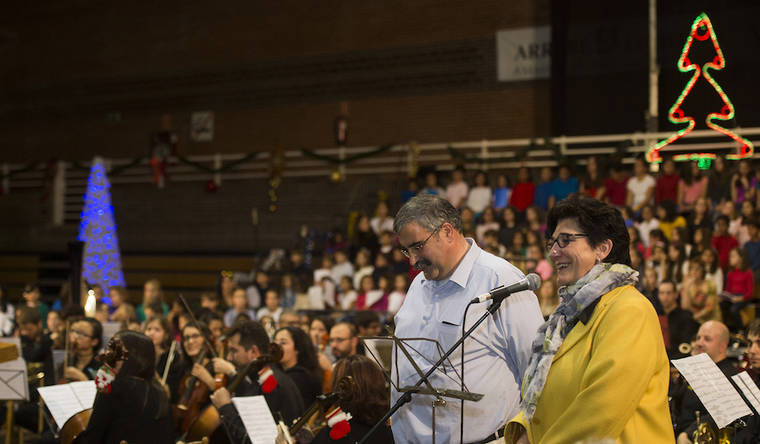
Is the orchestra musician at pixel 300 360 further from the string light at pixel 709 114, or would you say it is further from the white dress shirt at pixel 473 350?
the string light at pixel 709 114

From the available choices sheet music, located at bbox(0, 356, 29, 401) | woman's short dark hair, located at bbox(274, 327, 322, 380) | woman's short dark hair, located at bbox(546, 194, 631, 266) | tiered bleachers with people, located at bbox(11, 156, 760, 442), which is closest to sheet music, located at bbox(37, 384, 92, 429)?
sheet music, located at bbox(0, 356, 29, 401)

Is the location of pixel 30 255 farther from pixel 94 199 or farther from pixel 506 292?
pixel 506 292

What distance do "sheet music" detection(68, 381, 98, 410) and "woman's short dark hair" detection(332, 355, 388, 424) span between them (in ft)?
6.66

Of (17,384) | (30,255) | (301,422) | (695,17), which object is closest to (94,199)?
(30,255)

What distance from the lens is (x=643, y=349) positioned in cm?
241

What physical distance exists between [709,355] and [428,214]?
2569 millimetres

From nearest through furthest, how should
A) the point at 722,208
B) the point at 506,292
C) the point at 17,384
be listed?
the point at 506,292
the point at 17,384
the point at 722,208

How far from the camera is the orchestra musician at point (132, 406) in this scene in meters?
4.85

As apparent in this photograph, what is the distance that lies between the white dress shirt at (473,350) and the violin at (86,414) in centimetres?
226

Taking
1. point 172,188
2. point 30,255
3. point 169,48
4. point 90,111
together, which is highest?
point 169,48

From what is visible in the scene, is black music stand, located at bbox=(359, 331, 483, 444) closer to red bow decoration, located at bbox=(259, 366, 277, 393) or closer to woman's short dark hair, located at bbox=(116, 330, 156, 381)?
red bow decoration, located at bbox=(259, 366, 277, 393)

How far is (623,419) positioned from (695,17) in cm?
1186

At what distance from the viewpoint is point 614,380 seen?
2.38 m

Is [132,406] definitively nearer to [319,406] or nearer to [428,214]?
[319,406]
